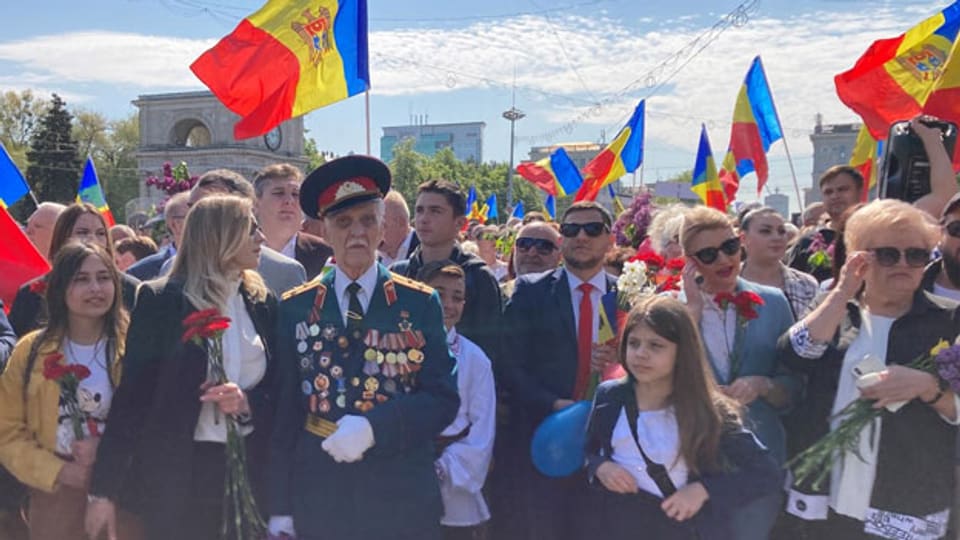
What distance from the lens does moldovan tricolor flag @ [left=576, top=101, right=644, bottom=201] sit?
12141 mm

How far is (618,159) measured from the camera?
40.6ft

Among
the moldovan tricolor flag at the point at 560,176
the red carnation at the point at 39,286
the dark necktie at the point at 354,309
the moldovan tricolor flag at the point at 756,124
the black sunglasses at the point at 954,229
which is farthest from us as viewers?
the moldovan tricolor flag at the point at 560,176

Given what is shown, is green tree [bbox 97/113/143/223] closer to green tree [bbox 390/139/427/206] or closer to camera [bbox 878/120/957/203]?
green tree [bbox 390/139/427/206]

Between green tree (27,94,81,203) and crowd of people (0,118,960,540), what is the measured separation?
5061cm

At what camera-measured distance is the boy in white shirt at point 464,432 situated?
3.83 metres

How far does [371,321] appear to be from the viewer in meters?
3.02

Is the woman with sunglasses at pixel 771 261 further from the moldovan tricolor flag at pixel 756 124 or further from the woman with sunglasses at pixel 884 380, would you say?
the moldovan tricolor flag at pixel 756 124

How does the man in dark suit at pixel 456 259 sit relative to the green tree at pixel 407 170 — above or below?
below

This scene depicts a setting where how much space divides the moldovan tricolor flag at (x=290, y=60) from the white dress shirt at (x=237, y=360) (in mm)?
3201

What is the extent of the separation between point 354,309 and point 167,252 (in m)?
2.64

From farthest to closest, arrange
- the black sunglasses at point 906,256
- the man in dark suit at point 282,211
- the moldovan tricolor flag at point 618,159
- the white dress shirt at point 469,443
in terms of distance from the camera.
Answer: the moldovan tricolor flag at point 618,159 < the man in dark suit at point 282,211 < the white dress shirt at point 469,443 < the black sunglasses at point 906,256

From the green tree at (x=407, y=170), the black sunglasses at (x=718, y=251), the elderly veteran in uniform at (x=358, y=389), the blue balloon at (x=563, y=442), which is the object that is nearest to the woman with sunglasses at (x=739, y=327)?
the black sunglasses at (x=718, y=251)

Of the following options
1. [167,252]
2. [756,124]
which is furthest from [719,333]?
[756,124]

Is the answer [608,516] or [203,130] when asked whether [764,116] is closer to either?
[608,516]
